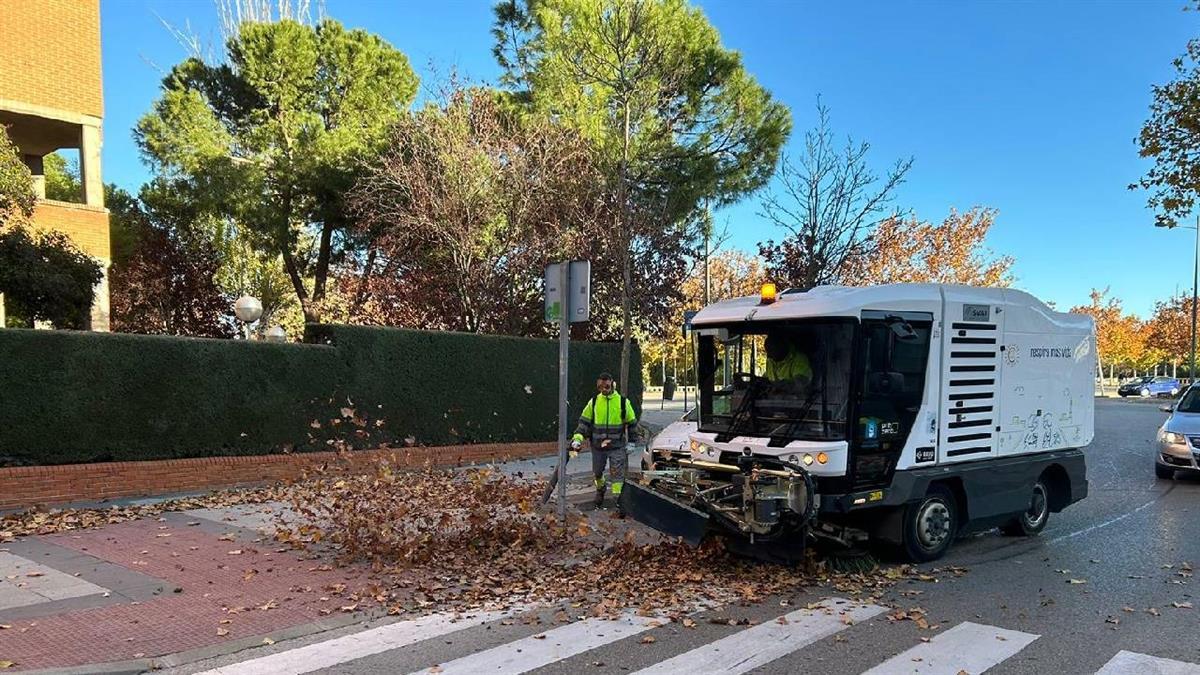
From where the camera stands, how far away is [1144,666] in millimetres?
4582

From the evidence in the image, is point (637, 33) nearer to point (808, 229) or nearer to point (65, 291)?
point (808, 229)

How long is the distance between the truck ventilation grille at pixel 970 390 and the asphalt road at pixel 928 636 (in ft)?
3.62

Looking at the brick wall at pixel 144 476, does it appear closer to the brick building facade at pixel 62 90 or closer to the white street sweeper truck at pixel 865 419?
the white street sweeper truck at pixel 865 419

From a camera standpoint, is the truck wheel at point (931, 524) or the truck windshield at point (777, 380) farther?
the truck wheel at point (931, 524)

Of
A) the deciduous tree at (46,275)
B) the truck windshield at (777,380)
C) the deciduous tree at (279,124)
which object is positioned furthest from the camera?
the deciduous tree at (279,124)

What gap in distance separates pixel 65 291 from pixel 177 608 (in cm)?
1021

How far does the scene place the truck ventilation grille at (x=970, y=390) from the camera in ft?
23.3

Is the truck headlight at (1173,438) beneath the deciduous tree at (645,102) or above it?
beneath

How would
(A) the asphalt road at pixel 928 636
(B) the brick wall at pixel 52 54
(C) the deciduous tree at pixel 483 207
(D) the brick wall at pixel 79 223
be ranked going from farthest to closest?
1. (C) the deciduous tree at pixel 483 207
2. (D) the brick wall at pixel 79 223
3. (B) the brick wall at pixel 52 54
4. (A) the asphalt road at pixel 928 636

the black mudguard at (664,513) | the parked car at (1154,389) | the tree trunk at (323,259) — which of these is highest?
the tree trunk at (323,259)

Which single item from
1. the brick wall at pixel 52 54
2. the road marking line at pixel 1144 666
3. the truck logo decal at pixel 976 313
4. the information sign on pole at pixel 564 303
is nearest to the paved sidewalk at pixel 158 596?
the information sign on pole at pixel 564 303

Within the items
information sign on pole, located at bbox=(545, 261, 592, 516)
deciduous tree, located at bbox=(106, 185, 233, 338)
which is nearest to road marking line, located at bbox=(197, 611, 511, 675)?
information sign on pole, located at bbox=(545, 261, 592, 516)

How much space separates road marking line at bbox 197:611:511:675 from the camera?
4578 millimetres

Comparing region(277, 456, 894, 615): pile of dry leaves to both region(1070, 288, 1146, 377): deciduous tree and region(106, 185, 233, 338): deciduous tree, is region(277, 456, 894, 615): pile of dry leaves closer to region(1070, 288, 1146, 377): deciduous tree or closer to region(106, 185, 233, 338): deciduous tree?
region(106, 185, 233, 338): deciduous tree
